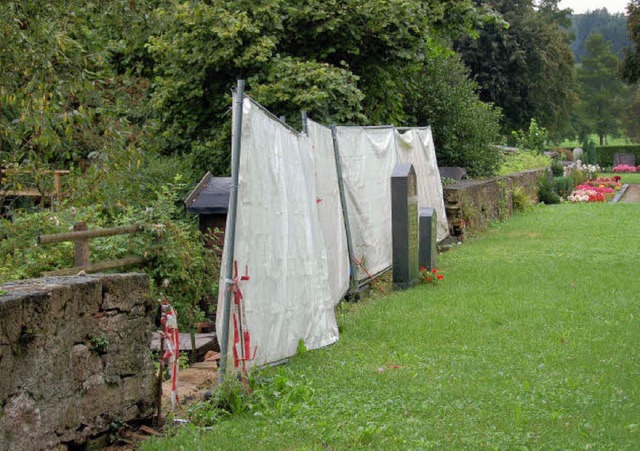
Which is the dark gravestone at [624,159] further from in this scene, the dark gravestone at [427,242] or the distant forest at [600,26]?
the distant forest at [600,26]

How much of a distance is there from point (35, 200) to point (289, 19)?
6.92 meters

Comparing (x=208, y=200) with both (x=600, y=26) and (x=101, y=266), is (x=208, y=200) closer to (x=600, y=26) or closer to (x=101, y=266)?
(x=101, y=266)

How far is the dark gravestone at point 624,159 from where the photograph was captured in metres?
59.3

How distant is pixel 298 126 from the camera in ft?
47.9

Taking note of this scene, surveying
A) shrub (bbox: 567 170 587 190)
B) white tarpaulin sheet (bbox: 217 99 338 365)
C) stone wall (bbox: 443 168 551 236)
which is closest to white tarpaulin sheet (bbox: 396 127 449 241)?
stone wall (bbox: 443 168 551 236)

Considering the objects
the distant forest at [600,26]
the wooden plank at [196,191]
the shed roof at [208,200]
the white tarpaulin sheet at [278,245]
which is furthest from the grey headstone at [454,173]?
the distant forest at [600,26]

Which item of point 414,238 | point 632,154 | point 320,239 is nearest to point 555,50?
point 632,154

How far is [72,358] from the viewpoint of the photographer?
499 centimetres

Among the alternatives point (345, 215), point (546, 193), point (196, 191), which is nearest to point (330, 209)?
point (345, 215)

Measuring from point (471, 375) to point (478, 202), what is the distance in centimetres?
1316

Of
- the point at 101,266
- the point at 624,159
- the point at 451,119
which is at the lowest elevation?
the point at 624,159

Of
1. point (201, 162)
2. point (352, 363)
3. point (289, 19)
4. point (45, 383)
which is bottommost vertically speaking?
point (352, 363)

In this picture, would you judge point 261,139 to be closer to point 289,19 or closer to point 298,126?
point 298,126

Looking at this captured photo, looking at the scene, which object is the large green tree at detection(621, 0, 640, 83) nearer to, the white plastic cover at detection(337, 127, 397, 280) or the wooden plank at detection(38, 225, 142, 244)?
→ the white plastic cover at detection(337, 127, 397, 280)
